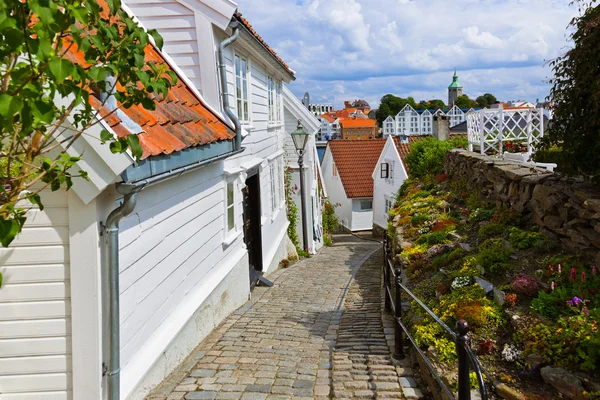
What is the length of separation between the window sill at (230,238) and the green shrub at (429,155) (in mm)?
8839

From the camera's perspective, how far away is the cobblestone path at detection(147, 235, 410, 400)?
16.6 feet

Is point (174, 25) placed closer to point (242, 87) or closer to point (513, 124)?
point (242, 87)

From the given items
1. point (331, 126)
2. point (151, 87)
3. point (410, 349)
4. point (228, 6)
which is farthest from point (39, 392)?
point (331, 126)

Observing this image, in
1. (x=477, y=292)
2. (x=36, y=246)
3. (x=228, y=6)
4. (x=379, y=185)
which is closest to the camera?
(x=36, y=246)

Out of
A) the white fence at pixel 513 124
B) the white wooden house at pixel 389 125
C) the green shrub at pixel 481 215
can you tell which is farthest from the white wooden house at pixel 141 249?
the white wooden house at pixel 389 125

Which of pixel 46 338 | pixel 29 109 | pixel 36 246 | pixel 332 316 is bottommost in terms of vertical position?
pixel 332 316

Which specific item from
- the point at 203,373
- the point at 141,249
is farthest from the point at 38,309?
the point at 203,373

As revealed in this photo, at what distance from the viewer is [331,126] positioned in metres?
141

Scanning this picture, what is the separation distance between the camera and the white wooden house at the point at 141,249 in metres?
3.92

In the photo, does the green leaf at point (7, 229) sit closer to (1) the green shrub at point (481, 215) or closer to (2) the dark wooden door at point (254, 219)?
(1) the green shrub at point (481, 215)

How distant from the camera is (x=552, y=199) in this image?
622 centimetres

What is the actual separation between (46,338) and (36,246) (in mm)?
700

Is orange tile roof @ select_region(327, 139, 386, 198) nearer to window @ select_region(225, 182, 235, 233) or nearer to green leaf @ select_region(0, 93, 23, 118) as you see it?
window @ select_region(225, 182, 235, 233)

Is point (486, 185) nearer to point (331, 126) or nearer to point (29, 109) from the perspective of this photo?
point (29, 109)
